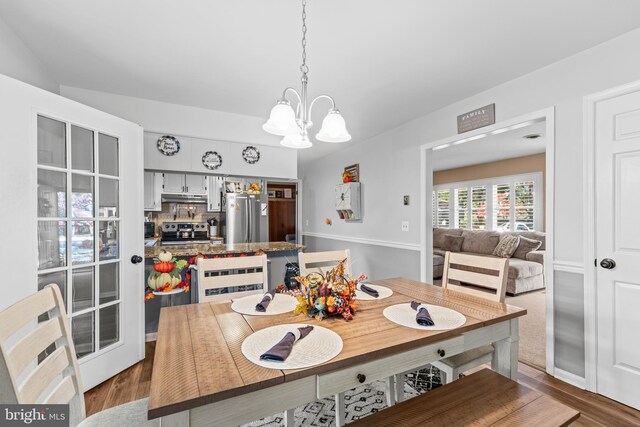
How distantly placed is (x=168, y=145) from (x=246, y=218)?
4.50 ft

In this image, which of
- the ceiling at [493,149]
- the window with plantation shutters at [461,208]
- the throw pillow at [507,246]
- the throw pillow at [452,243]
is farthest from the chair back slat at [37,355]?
the window with plantation shutters at [461,208]

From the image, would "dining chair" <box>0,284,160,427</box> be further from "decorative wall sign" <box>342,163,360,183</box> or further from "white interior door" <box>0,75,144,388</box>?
"decorative wall sign" <box>342,163,360,183</box>

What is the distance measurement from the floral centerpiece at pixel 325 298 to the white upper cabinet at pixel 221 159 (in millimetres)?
2370

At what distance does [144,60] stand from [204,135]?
1.12m

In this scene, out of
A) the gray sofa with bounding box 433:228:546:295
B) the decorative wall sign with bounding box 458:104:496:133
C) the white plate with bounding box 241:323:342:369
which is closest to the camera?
the white plate with bounding box 241:323:342:369

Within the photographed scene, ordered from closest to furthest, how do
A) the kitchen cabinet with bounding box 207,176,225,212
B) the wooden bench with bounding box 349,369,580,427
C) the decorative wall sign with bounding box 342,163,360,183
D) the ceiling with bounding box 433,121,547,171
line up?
1. the wooden bench with bounding box 349,369,580,427
2. the kitchen cabinet with bounding box 207,176,225,212
3. the ceiling with bounding box 433,121,547,171
4. the decorative wall sign with bounding box 342,163,360,183

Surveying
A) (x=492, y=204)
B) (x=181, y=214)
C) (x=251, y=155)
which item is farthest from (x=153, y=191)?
Answer: (x=492, y=204)

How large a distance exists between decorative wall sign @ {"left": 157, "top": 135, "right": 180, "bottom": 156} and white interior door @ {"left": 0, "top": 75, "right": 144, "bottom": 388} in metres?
0.67

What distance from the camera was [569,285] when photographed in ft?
7.03

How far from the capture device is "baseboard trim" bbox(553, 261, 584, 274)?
208 centimetres

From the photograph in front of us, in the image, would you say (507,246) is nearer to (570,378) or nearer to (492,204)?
(492,204)

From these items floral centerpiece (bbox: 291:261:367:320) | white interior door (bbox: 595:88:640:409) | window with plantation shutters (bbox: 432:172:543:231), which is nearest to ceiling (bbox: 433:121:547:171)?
window with plantation shutters (bbox: 432:172:543:231)

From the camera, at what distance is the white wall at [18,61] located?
1715 mm

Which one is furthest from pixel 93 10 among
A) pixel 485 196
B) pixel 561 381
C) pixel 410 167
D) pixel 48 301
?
pixel 485 196
